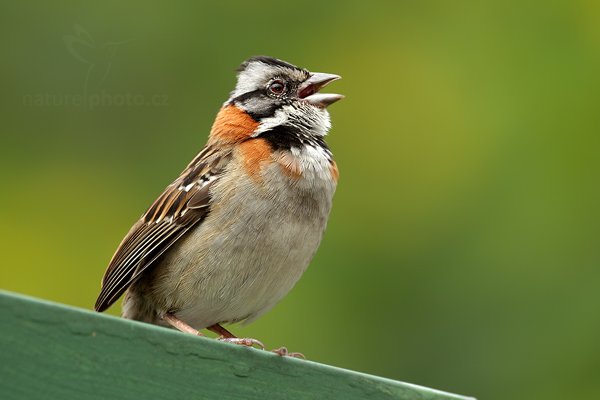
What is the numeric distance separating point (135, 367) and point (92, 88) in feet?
13.0

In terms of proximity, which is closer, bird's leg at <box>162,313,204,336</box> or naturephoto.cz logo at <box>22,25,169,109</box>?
bird's leg at <box>162,313,204,336</box>

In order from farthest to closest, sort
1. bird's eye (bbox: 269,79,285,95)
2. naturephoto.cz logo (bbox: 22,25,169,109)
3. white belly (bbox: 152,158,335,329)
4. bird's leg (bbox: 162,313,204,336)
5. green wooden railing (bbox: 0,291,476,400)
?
naturephoto.cz logo (bbox: 22,25,169,109) < bird's eye (bbox: 269,79,285,95) < bird's leg (bbox: 162,313,204,336) < white belly (bbox: 152,158,335,329) < green wooden railing (bbox: 0,291,476,400)

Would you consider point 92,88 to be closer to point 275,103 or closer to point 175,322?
point 275,103

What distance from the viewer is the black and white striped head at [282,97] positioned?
4828mm

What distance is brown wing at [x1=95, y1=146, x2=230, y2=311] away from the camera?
4.61 m

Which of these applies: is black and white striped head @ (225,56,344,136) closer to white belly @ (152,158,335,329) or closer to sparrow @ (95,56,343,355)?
sparrow @ (95,56,343,355)

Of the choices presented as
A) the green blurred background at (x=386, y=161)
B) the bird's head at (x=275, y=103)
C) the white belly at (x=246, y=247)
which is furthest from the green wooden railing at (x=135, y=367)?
the green blurred background at (x=386, y=161)

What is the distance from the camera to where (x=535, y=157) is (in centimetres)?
612

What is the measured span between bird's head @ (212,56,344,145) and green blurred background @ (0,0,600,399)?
1.23m

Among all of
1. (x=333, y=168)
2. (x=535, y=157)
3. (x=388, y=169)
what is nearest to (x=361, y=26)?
(x=388, y=169)

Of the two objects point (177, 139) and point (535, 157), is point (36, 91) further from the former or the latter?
point (535, 157)

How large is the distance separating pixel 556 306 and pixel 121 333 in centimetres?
340

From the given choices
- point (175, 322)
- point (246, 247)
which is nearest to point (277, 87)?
point (246, 247)

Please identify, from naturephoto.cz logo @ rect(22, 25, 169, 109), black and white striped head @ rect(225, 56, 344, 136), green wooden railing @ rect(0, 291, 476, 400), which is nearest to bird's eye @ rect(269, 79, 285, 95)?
black and white striped head @ rect(225, 56, 344, 136)
